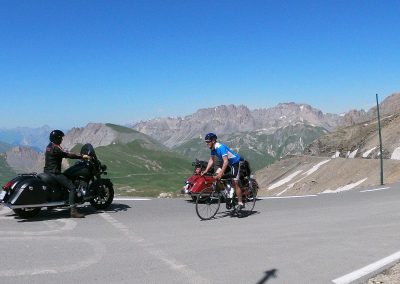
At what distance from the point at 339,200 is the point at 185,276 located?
938 centimetres

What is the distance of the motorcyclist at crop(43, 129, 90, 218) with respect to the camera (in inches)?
417

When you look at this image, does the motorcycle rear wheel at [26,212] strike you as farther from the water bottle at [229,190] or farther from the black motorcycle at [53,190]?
the water bottle at [229,190]

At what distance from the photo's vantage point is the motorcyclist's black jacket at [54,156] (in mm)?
10609

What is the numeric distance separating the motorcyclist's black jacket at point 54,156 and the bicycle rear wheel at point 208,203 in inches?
134

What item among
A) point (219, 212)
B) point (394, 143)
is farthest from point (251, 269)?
point (394, 143)

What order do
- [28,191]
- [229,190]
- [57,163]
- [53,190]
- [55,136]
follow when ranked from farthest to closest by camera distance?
1. [229,190]
2. [57,163]
3. [55,136]
4. [53,190]
5. [28,191]

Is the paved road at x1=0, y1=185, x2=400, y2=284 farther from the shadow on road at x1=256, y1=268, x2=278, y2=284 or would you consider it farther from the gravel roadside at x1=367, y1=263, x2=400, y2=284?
the gravel roadside at x1=367, y1=263, x2=400, y2=284

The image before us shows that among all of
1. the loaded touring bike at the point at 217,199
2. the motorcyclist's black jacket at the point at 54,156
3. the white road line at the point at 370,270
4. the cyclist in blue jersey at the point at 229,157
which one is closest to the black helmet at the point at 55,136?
the motorcyclist's black jacket at the point at 54,156

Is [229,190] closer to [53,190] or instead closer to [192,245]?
[192,245]

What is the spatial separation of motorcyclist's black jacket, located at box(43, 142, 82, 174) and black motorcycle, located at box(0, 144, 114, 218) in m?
0.21

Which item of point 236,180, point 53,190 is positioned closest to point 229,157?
point 236,180

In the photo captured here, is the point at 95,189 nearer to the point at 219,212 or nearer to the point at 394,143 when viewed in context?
the point at 219,212

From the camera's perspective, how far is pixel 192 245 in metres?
8.17

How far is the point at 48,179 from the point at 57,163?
0.50 meters
